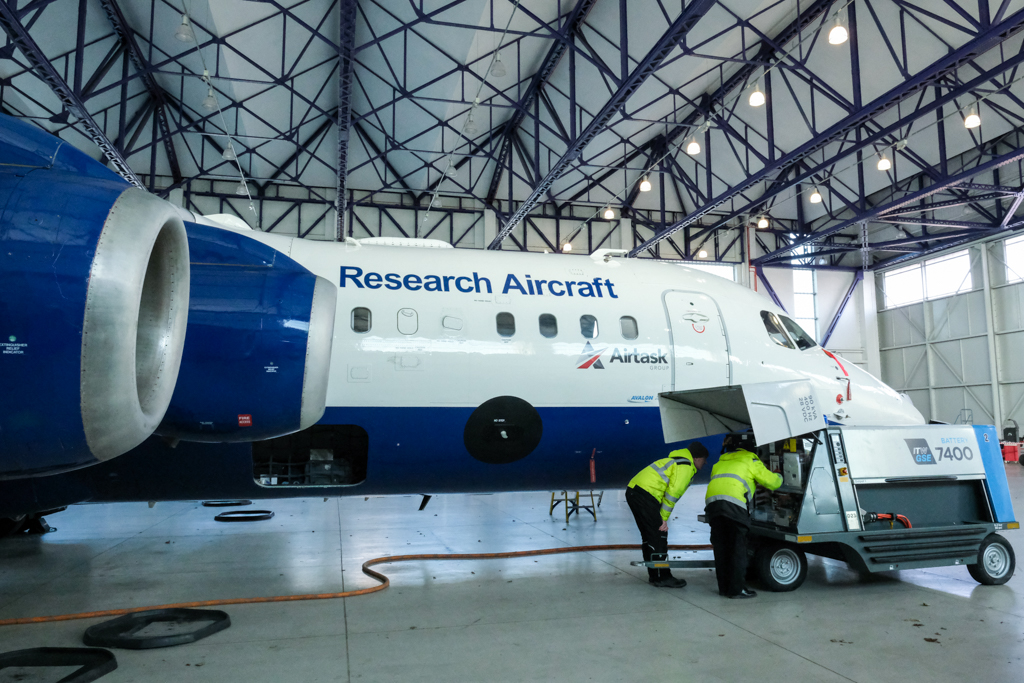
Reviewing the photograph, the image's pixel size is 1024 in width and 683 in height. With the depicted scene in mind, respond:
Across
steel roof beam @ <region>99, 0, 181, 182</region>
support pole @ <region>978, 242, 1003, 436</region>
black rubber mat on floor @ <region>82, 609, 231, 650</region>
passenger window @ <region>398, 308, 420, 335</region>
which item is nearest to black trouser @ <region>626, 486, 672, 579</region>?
passenger window @ <region>398, 308, 420, 335</region>

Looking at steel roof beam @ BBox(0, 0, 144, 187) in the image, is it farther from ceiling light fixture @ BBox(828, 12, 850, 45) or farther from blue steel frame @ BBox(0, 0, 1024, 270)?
ceiling light fixture @ BBox(828, 12, 850, 45)

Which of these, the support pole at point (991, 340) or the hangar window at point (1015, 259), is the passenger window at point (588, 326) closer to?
the hangar window at point (1015, 259)

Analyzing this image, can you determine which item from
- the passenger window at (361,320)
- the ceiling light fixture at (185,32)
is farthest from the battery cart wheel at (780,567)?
the ceiling light fixture at (185,32)

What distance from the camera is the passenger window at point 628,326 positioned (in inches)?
391

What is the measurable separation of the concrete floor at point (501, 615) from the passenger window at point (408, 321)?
3070mm

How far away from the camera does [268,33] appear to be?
1942 centimetres

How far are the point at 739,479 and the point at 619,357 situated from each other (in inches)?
101

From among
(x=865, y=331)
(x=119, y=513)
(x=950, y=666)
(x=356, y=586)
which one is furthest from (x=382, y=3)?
(x=865, y=331)

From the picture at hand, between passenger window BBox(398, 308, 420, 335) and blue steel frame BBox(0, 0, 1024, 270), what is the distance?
26.3 feet

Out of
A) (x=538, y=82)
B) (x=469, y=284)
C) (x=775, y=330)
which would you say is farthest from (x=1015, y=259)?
(x=469, y=284)

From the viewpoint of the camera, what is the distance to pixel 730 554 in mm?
7645

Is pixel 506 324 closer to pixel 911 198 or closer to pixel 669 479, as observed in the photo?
pixel 669 479

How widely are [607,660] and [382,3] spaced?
1829 cm

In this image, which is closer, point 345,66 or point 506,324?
point 506,324
